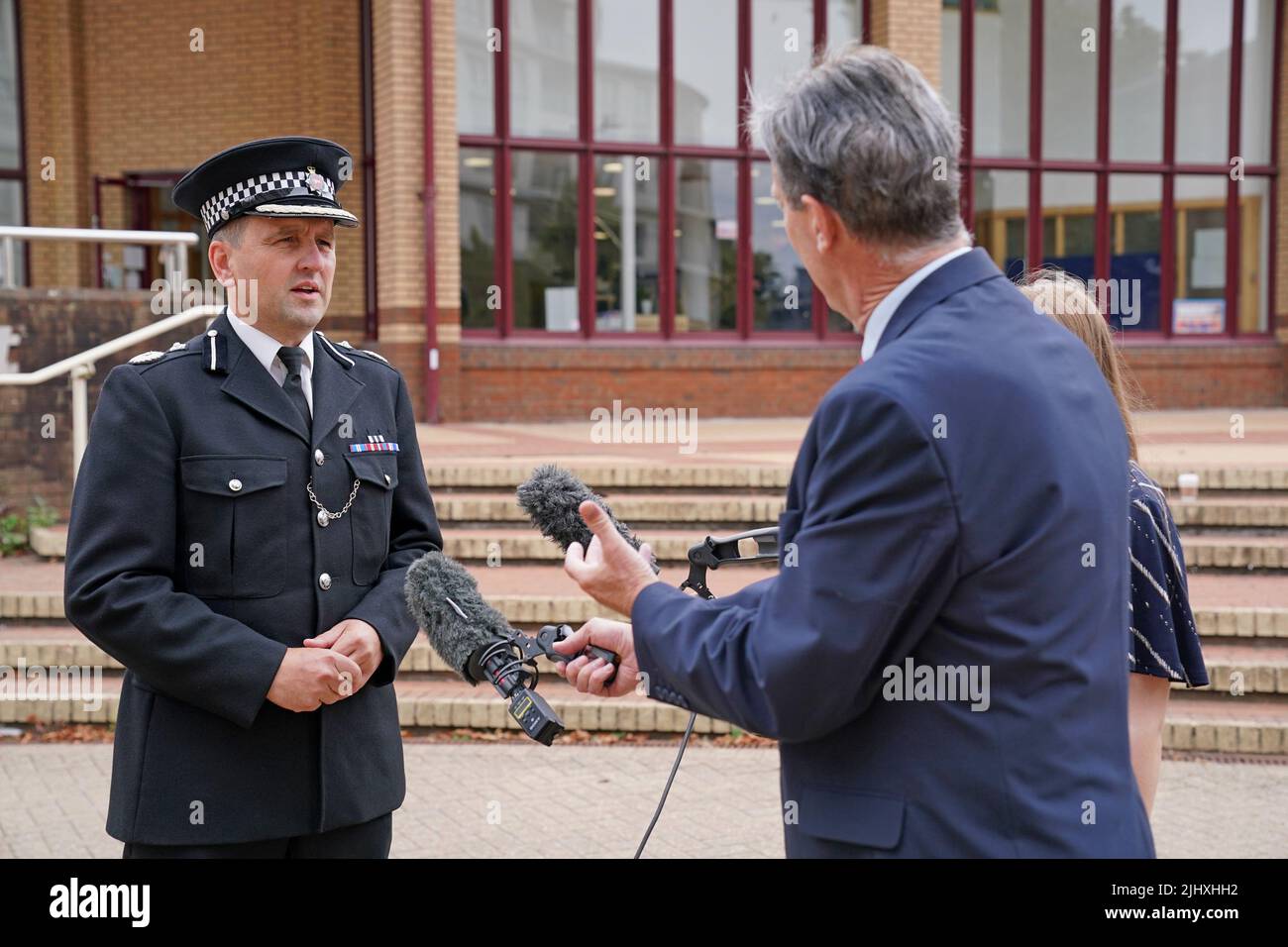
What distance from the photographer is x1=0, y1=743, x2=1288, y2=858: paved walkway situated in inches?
212

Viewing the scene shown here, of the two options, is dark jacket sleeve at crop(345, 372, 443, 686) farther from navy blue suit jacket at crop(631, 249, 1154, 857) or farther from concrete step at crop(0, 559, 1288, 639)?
concrete step at crop(0, 559, 1288, 639)

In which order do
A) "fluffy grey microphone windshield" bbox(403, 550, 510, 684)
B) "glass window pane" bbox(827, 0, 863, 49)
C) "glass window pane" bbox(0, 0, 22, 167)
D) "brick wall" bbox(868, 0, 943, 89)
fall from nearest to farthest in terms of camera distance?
"fluffy grey microphone windshield" bbox(403, 550, 510, 684), "brick wall" bbox(868, 0, 943, 89), "glass window pane" bbox(827, 0, 863, 49), "glass window pane" bbox(0, 0, 22, 167)

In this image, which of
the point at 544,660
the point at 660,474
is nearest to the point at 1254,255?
the point at 660,474

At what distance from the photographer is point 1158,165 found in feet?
57.8

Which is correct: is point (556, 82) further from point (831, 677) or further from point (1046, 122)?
point (831, 677)

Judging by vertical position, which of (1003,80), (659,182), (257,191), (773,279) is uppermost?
(1003,80)

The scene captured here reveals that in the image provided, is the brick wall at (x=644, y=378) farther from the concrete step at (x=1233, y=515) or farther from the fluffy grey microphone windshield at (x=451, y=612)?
the fluffy grey microphone windshield at (x=451, y=612)

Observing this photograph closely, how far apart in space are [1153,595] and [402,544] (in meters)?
1.73

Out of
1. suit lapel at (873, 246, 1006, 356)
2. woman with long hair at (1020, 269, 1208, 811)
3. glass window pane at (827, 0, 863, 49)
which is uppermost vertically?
glass window pane at (827, 0, 863, 49)

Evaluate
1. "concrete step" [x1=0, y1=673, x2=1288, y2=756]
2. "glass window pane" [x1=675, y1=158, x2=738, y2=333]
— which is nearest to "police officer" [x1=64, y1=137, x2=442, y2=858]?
"concrete step" [x1=0, y1=673, x2=1288, y2=756]

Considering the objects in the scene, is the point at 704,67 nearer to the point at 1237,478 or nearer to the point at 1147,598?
the point at 1237,478

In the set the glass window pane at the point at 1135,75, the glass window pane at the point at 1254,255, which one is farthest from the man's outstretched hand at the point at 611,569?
the glass window pane at the point at 1254,255

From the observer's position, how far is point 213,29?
16969 millimetres

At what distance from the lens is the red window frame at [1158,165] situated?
17.1 m
